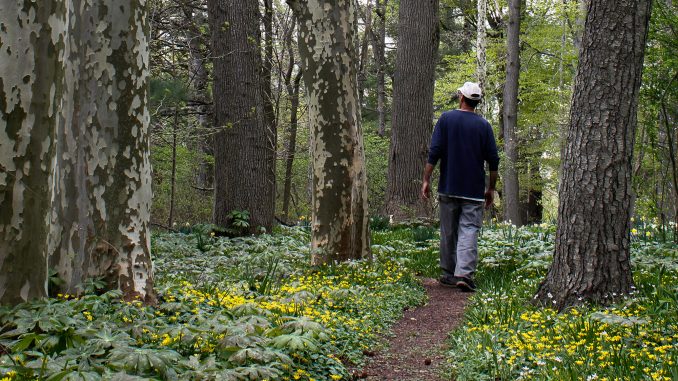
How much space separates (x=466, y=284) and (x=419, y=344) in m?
2.22

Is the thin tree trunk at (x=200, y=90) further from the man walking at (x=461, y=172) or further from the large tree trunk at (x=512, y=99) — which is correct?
the large tree trunk at (x=512, y=99)

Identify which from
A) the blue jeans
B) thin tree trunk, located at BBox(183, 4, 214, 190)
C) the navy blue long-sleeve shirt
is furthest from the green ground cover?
thin tree trunk, located at BBox(183, 4, 214, 190)

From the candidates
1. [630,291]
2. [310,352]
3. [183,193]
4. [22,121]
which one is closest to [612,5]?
[630,291]

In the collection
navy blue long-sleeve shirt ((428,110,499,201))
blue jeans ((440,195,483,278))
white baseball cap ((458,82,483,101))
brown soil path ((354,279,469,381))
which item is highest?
white baseball cap ((458,82,483,101))

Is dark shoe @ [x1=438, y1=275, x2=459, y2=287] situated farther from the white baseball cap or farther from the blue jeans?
the white baseball cap

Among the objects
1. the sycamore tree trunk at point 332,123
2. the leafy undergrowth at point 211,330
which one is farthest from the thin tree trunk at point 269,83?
the leafy undergrowth at point 211,330

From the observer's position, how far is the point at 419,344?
15.7 ft

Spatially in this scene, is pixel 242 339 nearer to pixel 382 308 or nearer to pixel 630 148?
pixel 382 308

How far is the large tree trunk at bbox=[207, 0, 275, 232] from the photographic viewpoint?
10.7 meters

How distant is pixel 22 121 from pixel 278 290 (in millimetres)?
2674

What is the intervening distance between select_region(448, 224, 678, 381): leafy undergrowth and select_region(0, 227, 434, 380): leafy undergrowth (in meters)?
0.85

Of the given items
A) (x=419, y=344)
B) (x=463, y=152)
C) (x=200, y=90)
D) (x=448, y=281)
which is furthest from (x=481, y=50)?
(x=419, y=344)

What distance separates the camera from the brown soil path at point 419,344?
4035 millimetres

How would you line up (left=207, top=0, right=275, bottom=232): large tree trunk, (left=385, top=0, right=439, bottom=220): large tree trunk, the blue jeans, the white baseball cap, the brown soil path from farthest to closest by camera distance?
(left=385, top=0, right=439, bottom=220): large tree trunk < (left=207, top=0, right=275, bottom=232): large tree trunk < the white baseball cap < the blue jeans < the brown soil path
